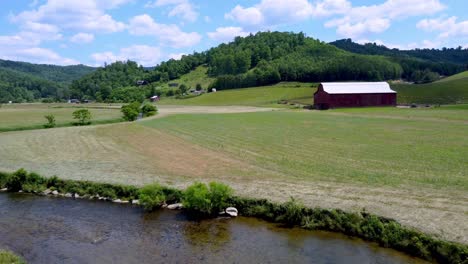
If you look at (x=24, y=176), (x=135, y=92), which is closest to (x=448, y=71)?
(x=135, y=92)

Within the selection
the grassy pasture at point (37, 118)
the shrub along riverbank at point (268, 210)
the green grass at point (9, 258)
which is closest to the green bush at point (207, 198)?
the shrub along riverbank at point (268, 210)

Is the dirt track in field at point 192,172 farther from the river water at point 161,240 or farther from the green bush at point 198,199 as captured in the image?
the green bush at point 198,199

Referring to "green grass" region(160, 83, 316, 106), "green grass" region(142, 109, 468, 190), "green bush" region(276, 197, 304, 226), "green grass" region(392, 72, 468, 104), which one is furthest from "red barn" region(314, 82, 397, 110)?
"green bush" region(276, 197, 304, 226)

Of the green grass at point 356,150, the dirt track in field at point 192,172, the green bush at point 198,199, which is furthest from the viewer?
the green grass at point 356,150

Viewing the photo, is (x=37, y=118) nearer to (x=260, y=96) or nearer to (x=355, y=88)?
(x=355, y=88)

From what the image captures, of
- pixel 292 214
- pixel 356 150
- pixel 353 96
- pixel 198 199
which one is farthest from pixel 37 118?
pixel 292 214

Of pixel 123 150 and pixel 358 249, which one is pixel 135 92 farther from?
pixel 358 249

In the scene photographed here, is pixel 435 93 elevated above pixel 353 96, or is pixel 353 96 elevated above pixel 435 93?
pixel 435 93
